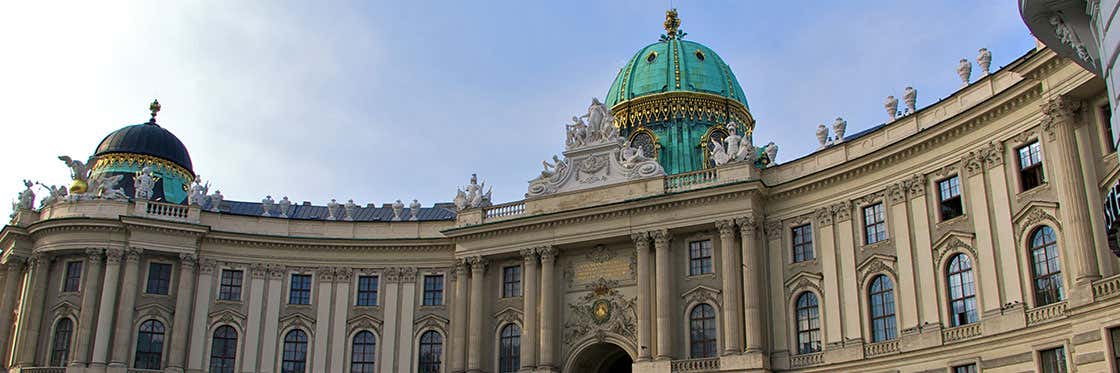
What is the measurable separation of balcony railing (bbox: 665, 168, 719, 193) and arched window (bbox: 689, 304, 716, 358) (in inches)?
200

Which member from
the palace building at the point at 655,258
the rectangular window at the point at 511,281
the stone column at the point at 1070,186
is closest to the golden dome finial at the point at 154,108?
the palace building at the point at 655,258

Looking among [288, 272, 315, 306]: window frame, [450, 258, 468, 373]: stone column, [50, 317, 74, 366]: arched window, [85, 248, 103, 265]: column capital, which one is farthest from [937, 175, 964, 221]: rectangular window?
[50, 317, 74, 366]: arched window

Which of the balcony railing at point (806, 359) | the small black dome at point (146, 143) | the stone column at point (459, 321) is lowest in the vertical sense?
the balcony railing at point (806, 359)

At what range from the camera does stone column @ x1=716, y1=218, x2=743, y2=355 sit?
39.1m

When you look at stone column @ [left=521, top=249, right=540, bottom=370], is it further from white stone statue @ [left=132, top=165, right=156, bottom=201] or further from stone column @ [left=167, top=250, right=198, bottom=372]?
white stone statue @ [left=132, top=165, right=156, bottom=201]

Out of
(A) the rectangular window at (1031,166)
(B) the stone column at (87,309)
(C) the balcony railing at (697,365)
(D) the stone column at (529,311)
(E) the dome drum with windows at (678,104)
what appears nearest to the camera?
(A) the rectangular window at (1031,166)

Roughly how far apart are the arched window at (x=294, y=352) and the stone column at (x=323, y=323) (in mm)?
536

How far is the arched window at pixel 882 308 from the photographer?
118 ft

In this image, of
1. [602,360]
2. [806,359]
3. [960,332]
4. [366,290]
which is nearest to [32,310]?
[366,290]

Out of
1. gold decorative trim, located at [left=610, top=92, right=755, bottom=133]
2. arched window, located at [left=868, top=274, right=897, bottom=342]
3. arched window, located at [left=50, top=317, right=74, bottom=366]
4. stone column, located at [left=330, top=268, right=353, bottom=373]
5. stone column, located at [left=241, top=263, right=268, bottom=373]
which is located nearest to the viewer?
arched window, located at [left=868, top=274, right=897, bottom=342]

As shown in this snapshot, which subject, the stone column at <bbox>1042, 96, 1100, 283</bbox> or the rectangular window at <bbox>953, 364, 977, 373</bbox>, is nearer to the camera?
the stone column at <bbox>1042, 96, 1100, 283</bbox>

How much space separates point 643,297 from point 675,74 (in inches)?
696

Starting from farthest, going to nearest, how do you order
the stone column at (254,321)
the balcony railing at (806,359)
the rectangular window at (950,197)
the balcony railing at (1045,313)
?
1. the stone column at (254,321)
2. the balcony railing at (806,359)
3. the rectangular window at (950,197)
4. the balcony railing at (1045,313)

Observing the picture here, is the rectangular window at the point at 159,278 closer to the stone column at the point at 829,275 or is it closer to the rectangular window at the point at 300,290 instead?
the rectangular window at the point at 300,290
